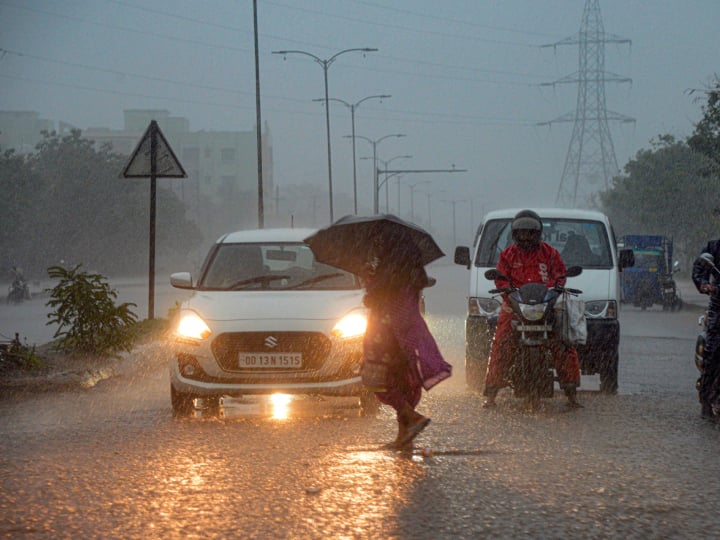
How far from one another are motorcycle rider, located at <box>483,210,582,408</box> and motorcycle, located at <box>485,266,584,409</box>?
0.09 meters

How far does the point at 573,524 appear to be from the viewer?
566cm

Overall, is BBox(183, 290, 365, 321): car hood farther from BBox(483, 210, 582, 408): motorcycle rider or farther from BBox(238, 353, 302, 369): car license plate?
BBox(483, 210, 582, 408): motorcycle rider

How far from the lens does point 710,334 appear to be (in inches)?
359

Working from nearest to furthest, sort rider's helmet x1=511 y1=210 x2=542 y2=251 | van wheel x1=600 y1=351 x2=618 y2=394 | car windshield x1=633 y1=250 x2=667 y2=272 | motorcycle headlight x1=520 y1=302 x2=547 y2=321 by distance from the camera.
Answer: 1. motorcycle headlight x1=520 y1=302 x2=547 y2=321
2. rider's helmet x1=511 y1=210 x2=542 y2=251
3. van wheel x1=600 y1=351 x2=618 y2=394
4. car windshield x1=633 y1=250 x2=667 y2=272

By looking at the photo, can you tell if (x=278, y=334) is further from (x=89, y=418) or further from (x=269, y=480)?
(x=269, y=480)

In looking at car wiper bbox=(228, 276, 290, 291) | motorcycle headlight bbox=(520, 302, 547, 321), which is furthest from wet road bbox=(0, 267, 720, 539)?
car wiper bbox=(228, 276, 290, 291)

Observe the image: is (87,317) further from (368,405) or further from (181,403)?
(368,405)

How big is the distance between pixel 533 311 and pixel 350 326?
1551 millimetres

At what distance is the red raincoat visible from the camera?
1012cm

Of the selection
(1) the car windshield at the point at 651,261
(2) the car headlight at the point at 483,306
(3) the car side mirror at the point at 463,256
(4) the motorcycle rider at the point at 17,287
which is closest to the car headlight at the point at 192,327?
(2) the car headlight at the point at 483,306

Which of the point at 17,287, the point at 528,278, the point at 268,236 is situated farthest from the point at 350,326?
the point at 17,287

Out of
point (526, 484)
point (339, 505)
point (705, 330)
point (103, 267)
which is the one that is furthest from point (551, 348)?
point (103, 267)

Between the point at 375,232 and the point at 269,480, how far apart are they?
2.05m

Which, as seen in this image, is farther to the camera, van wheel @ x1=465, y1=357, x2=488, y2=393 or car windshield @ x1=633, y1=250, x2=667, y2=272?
car windshield @ x1=633, y1=250, x2=667, y2=272
